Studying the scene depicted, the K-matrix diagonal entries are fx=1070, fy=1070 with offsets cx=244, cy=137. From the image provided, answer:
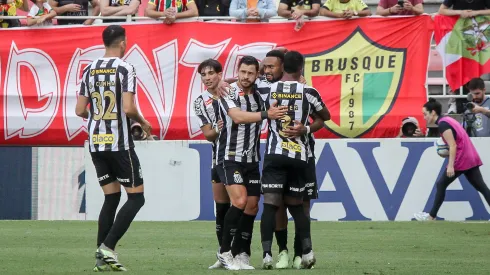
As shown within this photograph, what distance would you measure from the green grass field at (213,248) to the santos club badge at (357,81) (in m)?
1.94

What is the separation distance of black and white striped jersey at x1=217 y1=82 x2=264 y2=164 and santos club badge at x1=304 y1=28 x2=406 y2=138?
742cm

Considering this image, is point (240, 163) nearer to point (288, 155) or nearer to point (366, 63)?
point (288, 155)

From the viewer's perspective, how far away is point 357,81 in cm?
1759

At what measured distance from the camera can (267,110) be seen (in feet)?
32.7

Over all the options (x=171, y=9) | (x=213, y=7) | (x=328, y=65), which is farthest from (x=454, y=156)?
(x=171, y=9)

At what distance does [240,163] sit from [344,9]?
329 inches

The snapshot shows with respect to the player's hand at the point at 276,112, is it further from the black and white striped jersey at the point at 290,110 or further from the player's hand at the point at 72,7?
the player's hand at the point at 72,7

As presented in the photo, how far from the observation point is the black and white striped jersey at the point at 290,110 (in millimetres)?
9953

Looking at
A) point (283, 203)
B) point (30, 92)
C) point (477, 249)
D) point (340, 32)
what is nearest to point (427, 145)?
point (340, 32)

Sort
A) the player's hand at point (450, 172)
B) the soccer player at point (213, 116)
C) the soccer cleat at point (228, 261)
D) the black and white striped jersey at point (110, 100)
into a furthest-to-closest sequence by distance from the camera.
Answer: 1. the player's hand at point (450, 172)
2. the soccer player at point (213, 116)
3. the soccer cleat at point (228, 261)
4. the black and white striped jersey at point (110, 100)

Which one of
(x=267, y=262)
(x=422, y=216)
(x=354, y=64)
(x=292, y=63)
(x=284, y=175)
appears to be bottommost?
(x=422, y=216)

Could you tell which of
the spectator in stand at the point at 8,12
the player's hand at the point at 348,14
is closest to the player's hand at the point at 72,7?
the spectator in stand at the point at 8,12

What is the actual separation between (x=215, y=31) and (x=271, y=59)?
764cm

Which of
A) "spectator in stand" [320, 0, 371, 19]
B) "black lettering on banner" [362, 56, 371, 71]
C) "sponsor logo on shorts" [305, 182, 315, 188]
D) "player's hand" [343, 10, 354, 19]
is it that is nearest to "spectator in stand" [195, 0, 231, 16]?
"spectator in stand" [320, 0, 371, 19]
